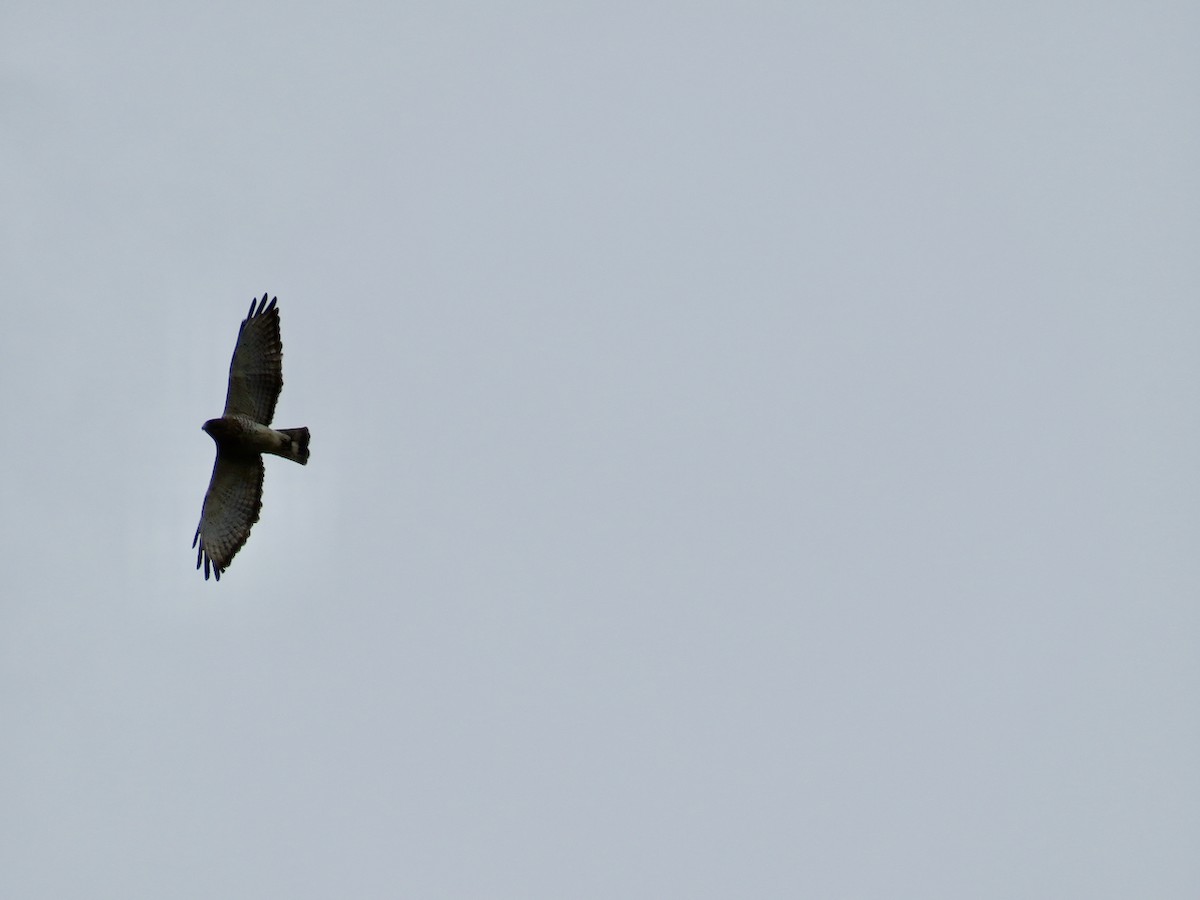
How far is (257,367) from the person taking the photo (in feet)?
100

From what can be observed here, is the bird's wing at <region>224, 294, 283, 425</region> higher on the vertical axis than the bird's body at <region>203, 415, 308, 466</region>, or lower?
higher

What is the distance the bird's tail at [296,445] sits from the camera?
1194 inches

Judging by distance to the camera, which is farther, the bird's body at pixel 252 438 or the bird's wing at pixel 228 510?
the bird's wing at pixel 228 510

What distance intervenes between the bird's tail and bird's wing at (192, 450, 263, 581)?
0.70 metres

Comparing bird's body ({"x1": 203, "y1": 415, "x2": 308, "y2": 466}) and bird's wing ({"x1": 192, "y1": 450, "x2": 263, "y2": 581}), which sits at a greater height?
bird's body ({"x1": 203, "y1": 415, "x2": 308, "y2": 466})

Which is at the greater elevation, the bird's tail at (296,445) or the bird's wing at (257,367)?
the bird's wing at (257,367)

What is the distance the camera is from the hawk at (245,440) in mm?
30188

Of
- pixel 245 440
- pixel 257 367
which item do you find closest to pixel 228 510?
pixel 245 440

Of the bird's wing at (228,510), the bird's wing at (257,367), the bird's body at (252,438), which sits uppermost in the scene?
the bird's wing at (257,367)

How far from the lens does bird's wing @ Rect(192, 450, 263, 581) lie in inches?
1206

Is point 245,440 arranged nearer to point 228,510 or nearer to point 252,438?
point 252,438

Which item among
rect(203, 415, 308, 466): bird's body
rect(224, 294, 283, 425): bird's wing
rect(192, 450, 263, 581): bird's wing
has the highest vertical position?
rect(224, 294, 283, 425): bird's wing

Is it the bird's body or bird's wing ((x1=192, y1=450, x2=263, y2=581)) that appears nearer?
the bird's body

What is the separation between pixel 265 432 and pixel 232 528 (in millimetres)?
2071
